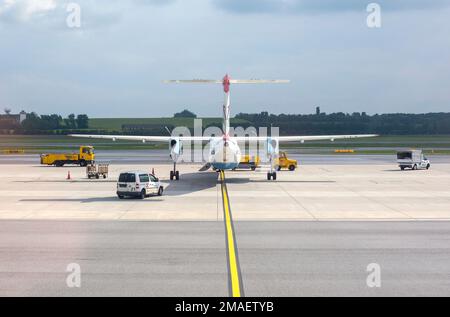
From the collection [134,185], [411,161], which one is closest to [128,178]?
[134,185]

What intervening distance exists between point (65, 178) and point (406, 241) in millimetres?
36831

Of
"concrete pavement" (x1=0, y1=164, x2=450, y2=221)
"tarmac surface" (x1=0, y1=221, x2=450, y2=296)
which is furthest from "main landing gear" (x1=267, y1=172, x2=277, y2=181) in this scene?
"tarmac surface" (x1=0, y1=221, x2=450, y2=296)

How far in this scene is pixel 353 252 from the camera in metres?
21.2

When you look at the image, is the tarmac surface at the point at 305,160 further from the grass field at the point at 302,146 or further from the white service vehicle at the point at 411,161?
the grass field at the point at 302,146

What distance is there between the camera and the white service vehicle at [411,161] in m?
67.4

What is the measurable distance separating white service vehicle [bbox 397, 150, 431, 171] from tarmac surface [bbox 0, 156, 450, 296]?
74.6 feet

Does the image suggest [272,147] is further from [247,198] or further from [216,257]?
[216,257]

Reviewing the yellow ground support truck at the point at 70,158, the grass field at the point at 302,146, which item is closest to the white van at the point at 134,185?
the yellow ground support truck at the point at 70,158

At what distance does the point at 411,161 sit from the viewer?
6719 centimetres

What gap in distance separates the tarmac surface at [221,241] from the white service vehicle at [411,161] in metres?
22.7

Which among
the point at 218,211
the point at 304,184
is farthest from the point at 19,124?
the point at 218,211

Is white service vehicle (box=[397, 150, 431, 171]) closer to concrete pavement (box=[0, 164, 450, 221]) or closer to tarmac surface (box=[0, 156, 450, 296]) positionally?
concrete pavement (box=[0, 164, 450, 221])

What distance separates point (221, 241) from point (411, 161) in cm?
4826

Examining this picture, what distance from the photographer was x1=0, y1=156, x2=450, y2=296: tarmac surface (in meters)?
16.6
